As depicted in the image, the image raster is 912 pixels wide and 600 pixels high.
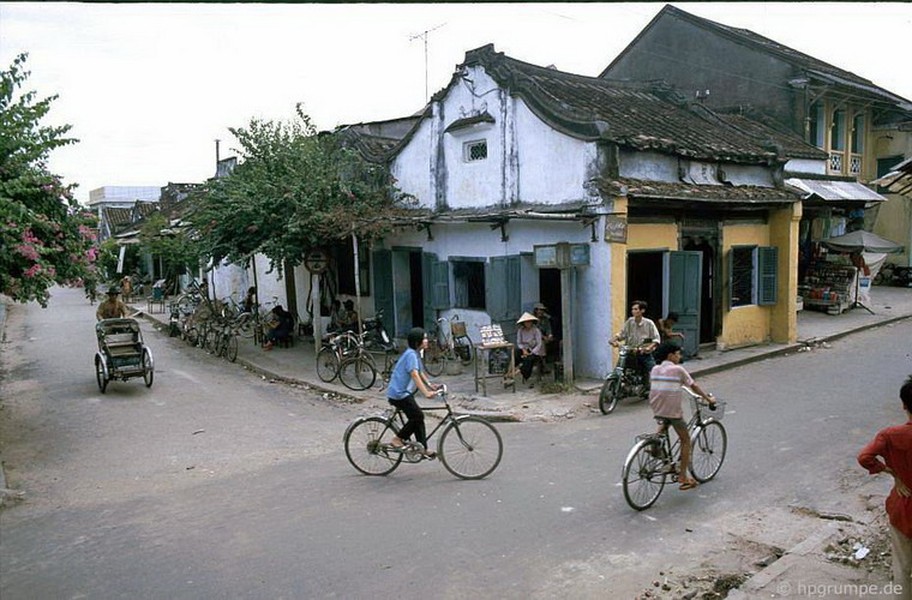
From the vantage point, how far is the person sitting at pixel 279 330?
1845 cm

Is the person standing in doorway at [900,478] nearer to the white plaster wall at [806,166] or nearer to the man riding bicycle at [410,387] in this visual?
the man riding bicycle at [410,387]

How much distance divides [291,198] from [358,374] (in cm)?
418

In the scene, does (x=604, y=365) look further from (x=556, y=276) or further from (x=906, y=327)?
(x=906, y=327)

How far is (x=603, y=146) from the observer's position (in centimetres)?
1220

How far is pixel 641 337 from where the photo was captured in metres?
11.3

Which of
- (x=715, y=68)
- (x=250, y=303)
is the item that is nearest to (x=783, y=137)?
(x=715, y=68)

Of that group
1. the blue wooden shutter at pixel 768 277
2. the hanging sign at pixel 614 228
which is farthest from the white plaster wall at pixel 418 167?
the blue wooden shutter at pixel 768 277

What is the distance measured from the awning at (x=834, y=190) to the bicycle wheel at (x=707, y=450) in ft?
47.7

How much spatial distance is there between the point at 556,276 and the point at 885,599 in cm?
1037

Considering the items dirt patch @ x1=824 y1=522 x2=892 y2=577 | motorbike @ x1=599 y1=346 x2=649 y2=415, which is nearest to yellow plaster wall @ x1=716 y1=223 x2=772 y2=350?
motorbike @ x1=599 y1=346 x2=649 y2=415

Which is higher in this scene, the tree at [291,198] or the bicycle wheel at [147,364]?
the tree at [291,198]

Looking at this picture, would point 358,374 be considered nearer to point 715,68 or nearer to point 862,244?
point 862,244

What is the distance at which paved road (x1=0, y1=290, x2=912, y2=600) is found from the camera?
5.45 metres

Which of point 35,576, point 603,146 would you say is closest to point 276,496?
point 35,576
